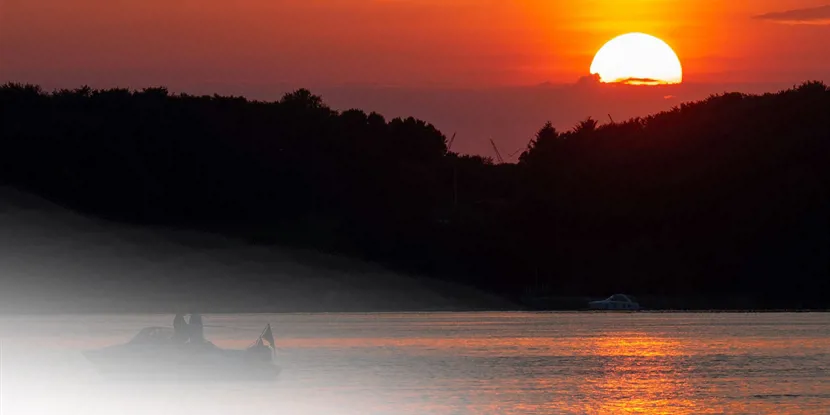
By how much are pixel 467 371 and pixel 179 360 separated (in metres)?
11.8

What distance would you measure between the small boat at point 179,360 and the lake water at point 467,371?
55.5 inches

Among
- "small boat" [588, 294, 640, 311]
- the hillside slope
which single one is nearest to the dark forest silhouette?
the hillside slope

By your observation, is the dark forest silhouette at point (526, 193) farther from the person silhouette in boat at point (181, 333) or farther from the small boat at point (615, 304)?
the person silhouette in boat at point (181, 333)

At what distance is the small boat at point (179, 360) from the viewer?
66.1 metres

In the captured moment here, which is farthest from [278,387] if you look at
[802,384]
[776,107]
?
[776,107]

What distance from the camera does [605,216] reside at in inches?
6166

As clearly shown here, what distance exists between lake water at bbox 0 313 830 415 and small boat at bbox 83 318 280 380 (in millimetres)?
1411

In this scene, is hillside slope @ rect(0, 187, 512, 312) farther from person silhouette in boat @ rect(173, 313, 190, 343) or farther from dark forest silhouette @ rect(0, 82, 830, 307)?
person silhouette in boat @ rect(173, 313, 190, 343)

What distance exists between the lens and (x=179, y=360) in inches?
2616

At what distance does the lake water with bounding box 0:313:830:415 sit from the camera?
55250mm

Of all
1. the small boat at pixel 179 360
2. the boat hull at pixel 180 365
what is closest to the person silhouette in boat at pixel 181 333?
the small boat at pixel 179 360

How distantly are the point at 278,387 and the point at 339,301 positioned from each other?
84028mm

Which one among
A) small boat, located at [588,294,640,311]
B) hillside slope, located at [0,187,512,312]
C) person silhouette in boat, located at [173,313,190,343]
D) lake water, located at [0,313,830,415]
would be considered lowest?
lake water, located at [0,313,830,415]

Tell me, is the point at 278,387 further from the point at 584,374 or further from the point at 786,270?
the point at 786,270
